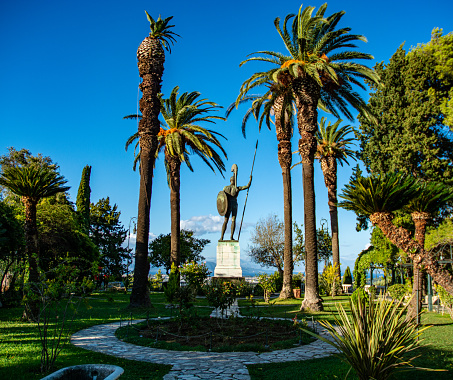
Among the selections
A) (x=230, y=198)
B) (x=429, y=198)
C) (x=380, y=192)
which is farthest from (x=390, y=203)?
(x=230, y=198)

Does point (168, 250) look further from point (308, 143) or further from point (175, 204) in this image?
point (308, 143)

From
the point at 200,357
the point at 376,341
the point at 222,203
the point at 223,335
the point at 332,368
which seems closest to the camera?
the point at 376,341

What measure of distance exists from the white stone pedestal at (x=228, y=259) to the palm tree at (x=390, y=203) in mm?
12402

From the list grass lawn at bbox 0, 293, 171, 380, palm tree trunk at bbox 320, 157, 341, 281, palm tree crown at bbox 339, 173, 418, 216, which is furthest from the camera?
palm tree trunk at bbox 320, 157, 341, 281

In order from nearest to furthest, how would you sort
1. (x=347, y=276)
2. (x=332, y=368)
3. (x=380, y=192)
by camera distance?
1. (x=332, y=368)
2. (x=380, y=192)
3. (x=347, y=276)

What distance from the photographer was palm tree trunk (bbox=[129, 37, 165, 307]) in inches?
645

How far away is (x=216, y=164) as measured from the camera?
76.9ft

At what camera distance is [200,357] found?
7945 millimetres

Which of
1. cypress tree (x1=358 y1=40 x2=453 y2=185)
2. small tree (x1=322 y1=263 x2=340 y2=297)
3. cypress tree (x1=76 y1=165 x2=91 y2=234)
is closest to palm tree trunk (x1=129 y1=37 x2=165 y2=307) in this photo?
small tree (x1=322 y1=263 x2=340 y2=297)

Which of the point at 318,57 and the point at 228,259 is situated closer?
the point at 318,57

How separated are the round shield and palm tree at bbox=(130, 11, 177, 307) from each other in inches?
238

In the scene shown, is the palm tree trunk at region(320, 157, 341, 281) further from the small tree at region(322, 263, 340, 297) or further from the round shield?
the round shield

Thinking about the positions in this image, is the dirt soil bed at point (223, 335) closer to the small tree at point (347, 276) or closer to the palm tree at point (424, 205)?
the palm tree at point (424, 205)

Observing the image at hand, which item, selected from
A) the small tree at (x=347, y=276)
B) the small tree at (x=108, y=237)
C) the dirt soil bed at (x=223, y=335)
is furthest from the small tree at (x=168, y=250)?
the dirt soil bed at (x=223, y=335)
